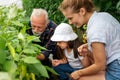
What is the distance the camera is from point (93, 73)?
3396mm

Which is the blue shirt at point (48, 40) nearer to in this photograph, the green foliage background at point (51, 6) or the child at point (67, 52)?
the child at point (67, 52)

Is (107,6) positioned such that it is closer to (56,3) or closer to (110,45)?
(110,45)

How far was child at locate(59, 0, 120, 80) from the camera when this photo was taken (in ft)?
9.93

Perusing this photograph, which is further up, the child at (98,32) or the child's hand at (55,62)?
the child at (98,32)

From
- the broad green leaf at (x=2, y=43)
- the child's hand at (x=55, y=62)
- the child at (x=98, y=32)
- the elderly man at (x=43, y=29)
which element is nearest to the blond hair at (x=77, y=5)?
the child at (x=98, y=32)

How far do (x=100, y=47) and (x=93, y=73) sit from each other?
451 mm

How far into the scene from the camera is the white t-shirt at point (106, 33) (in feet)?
9.91

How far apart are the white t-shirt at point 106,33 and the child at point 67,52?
46 cm

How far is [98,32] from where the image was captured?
302cm

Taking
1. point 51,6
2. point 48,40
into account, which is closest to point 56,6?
point 51,6

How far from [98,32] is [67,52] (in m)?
0.78

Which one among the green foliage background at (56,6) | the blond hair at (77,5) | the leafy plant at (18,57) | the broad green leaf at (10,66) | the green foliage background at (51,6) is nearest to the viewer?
the broad green leaf at (10,66)

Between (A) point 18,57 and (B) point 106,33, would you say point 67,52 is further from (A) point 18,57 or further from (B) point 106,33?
(A) point 18,57

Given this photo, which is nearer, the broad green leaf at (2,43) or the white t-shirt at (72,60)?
the broad green leaf at (2,43)
